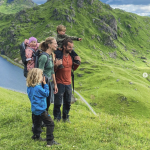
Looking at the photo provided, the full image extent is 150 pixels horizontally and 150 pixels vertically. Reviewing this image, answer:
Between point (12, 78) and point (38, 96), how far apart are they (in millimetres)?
127932

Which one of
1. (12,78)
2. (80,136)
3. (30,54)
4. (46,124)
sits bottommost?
(12,78)

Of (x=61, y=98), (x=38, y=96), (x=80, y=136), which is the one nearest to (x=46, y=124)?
(x=38, y=96)

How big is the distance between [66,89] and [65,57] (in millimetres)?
1893

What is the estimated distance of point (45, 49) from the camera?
25.0 feet

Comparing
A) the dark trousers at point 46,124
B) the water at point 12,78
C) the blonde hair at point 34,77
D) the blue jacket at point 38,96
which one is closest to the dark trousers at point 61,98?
the dark trousers at point 46,124

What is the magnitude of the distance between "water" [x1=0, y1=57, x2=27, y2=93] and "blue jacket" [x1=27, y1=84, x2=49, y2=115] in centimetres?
9792

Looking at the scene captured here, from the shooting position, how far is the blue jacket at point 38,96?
254 inches

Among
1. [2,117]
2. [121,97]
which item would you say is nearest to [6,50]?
[121,97]

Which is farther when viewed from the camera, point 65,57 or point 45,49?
point 65,57

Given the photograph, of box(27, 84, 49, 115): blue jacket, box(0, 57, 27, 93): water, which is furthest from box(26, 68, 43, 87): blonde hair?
box(0, 57, 27, 93): water

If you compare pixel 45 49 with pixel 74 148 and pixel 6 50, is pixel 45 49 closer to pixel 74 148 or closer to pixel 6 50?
pixel 74 148

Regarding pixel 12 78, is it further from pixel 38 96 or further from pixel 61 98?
pixel 38 96

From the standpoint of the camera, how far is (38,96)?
6.49 meters

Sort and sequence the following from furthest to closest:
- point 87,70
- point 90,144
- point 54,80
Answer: point 87,70, point 54,80, point 90,144
